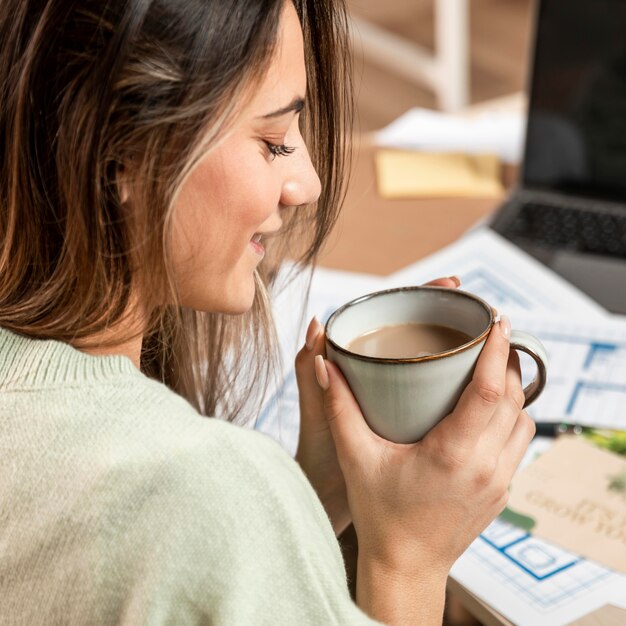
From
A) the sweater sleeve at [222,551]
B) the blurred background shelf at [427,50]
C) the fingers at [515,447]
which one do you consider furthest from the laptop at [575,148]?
the blurred background shelf at [427,50]

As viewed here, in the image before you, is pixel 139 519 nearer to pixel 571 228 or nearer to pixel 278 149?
pixel 278 149

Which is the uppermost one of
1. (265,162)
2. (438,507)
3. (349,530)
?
Answer: (265,162)

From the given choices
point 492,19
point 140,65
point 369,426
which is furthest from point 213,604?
point 492,19

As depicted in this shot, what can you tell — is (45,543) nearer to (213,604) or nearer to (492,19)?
(213,604)

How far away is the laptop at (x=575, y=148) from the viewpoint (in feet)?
3.87

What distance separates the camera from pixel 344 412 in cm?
67

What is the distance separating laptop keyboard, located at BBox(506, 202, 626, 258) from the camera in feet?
3.90

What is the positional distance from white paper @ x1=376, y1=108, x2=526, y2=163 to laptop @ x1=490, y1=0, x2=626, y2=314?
0.09 metres

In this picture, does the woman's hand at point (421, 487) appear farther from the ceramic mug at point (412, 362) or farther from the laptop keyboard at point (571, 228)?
the laptop keyboard at point (571, 228)

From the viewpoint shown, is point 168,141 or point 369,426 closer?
point 168,141

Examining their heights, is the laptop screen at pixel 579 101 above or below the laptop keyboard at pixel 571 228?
above

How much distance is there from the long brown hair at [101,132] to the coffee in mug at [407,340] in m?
0.16

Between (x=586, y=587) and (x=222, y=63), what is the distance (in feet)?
1.46

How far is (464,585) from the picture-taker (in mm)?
721
